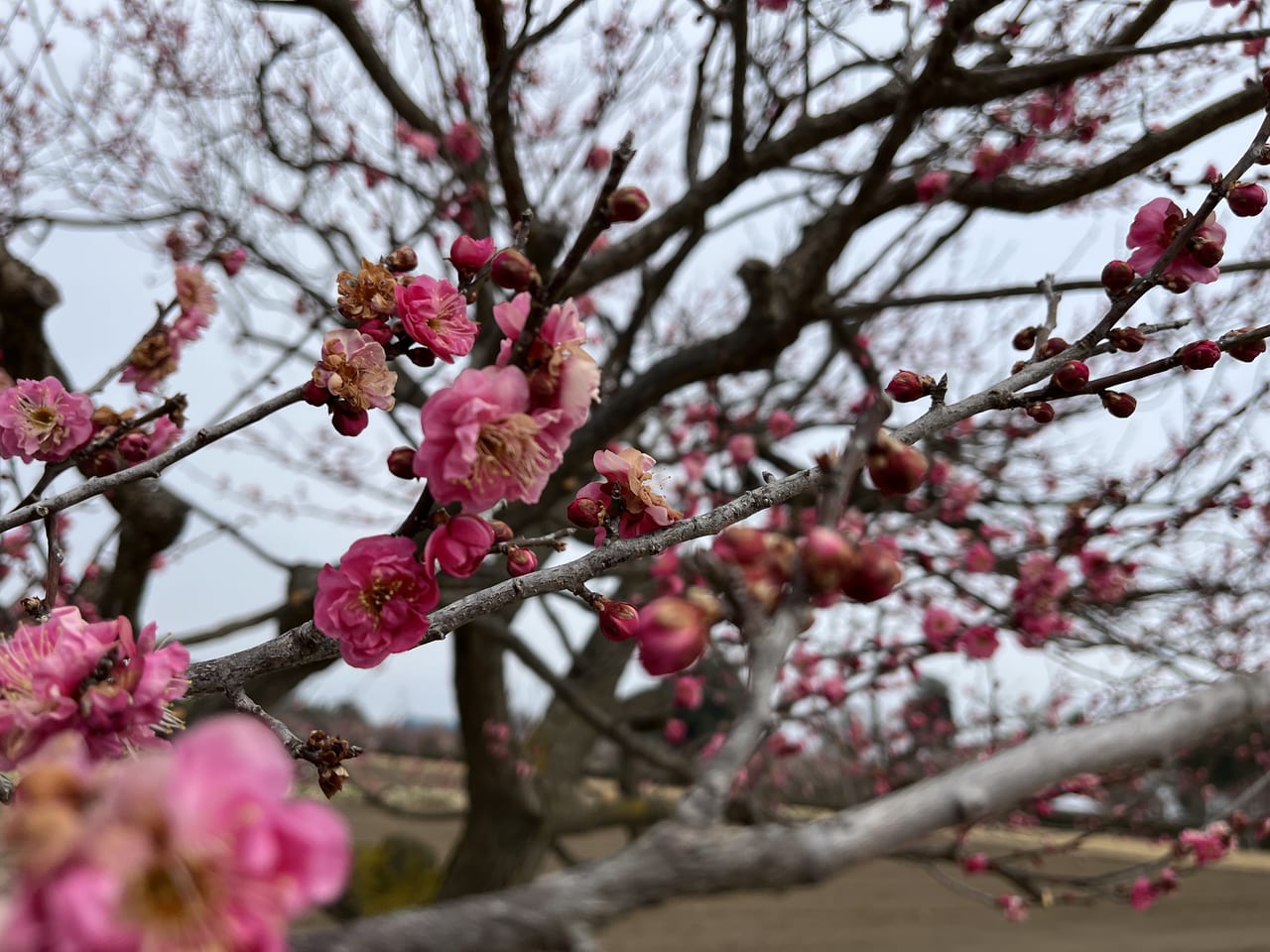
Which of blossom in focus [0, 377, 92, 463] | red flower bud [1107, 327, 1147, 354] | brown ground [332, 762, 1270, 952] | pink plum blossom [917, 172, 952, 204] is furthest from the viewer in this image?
brown ground [332, 762, 1270, 952]

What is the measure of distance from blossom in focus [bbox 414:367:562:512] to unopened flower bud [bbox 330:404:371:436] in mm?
369

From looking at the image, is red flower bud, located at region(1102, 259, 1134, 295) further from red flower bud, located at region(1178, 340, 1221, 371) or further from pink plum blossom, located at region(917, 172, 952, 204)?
pink plum blossom, located at region(917, 172, 952, 204)

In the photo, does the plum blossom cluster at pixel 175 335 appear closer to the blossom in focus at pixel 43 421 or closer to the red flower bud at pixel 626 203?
the blossom in focus at pixel 43 421

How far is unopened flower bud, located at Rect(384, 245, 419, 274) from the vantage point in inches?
47.9

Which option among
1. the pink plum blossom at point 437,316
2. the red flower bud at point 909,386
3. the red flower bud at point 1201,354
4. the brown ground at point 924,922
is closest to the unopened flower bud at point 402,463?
the pink plum blossom at point 437,316

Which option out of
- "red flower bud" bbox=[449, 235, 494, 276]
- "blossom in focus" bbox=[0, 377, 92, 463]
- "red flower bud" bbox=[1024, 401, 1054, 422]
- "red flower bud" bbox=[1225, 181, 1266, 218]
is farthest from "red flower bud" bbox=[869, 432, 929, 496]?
"blossom in focus" bbox=[0, 377, 92, 463]

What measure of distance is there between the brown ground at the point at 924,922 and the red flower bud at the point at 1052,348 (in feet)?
20.5

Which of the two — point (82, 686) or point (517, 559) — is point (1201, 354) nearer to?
point (517, 559)

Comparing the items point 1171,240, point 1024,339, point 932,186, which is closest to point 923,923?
point 932,186

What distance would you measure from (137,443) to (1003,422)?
5000 mm

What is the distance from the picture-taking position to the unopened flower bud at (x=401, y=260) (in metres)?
1.22

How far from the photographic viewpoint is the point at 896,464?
651 millimetres

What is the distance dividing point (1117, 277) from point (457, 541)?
99 centimetres

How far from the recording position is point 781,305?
3172mm
